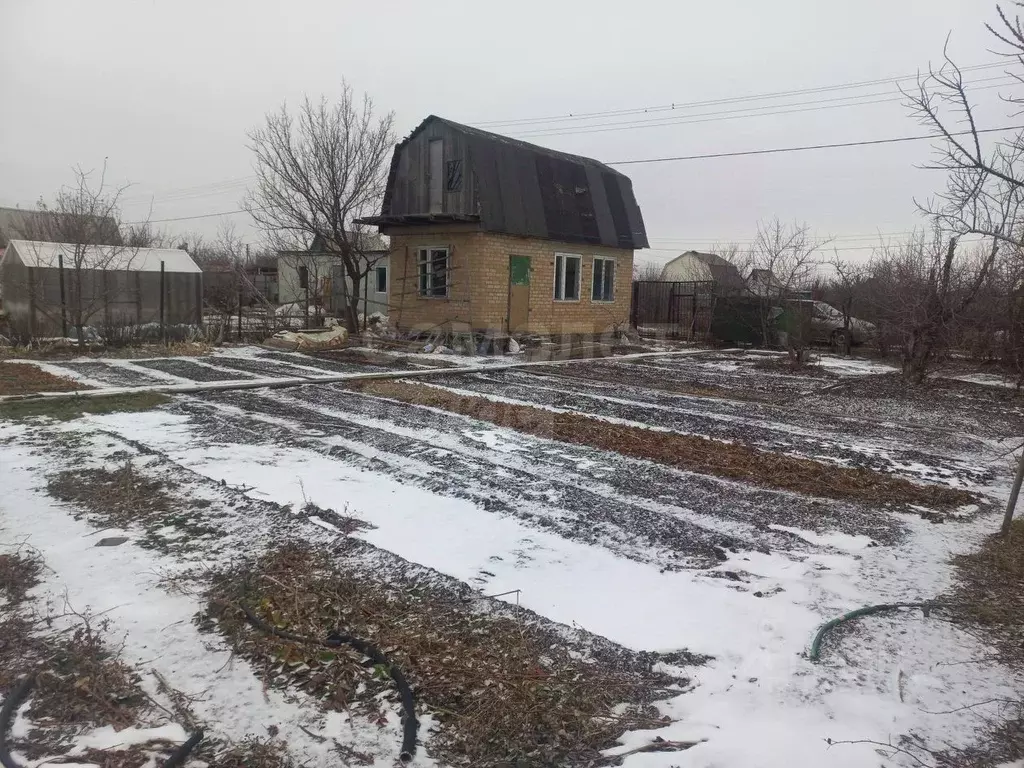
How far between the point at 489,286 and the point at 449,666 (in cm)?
1405

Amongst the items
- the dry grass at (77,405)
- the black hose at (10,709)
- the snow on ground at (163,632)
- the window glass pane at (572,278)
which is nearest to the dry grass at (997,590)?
the snow on ground at (163,632)

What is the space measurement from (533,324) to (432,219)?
12.6 feet

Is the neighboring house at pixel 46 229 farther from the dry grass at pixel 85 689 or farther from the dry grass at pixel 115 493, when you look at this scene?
the dry grass at pixel 85 689

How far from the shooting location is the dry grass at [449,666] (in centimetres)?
251

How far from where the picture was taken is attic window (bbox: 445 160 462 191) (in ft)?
53.9

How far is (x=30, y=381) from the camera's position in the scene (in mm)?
9727

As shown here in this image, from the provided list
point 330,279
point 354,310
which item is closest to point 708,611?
point 354,310

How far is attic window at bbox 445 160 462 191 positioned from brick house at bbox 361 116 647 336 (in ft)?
0.08

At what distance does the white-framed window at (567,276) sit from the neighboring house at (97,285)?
955 cm

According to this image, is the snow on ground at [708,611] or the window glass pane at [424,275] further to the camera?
the window glass pane at [424,275]

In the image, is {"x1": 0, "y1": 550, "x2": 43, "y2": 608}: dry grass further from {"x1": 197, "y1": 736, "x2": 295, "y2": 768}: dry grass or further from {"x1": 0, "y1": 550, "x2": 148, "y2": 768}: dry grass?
{"x1": 197, "y1": 736, "x2": 295, "y2": 768}: dry grass

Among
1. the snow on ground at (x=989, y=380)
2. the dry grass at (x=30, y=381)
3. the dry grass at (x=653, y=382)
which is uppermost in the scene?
the snow on ground at (x=989, y=380)

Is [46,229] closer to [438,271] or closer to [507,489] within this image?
[438,271]

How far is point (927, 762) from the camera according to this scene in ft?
7.75
